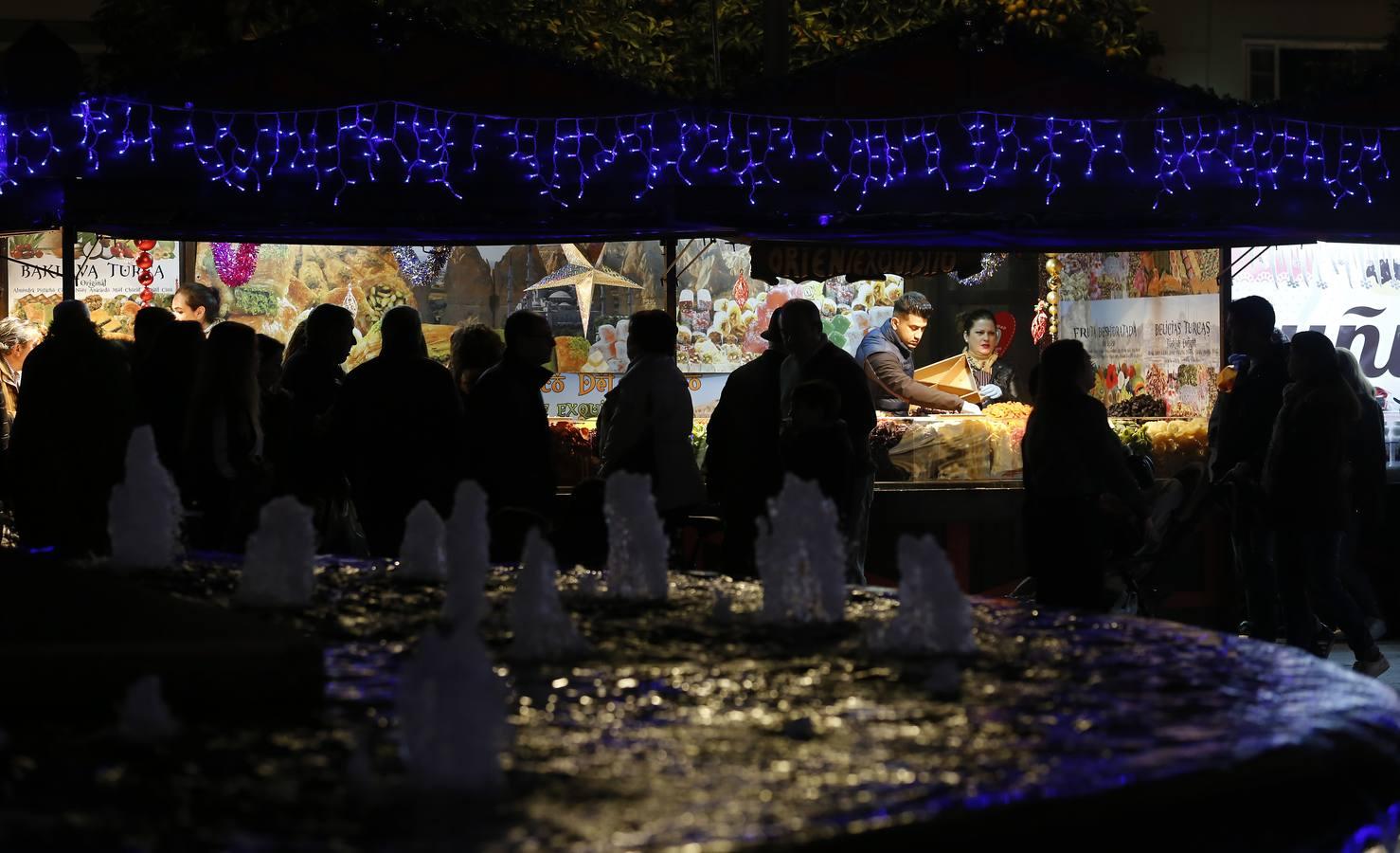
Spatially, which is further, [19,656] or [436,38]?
[436,38]

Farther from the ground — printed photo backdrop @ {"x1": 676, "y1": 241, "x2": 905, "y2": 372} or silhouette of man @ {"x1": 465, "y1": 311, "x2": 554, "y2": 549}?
printed photo backdrop @ {"x1": 676, "y1": 241, "x2": 905, "y2": 372}

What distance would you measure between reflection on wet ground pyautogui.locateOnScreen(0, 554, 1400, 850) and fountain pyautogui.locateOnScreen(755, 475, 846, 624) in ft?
0.85

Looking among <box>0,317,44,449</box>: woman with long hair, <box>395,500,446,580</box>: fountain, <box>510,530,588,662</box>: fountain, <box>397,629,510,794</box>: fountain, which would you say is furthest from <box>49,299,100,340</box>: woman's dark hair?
<box>397,629,510,794</box>: fountain

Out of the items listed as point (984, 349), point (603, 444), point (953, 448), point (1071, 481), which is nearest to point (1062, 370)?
point (1071, 481)

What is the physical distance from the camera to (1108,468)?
7.79m

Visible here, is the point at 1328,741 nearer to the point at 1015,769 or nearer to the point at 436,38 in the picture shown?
the point at 1015,769

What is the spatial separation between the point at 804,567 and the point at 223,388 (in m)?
4.48

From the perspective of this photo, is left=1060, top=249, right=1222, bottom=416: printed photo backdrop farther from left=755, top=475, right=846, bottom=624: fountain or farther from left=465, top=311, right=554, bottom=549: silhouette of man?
left=755, top=475, right=846, bottom=624: fountain

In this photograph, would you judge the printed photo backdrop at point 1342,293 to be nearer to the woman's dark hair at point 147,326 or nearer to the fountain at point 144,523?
the woman's dark hair at point 147,326

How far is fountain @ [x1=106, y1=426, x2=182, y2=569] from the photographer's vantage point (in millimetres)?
5445


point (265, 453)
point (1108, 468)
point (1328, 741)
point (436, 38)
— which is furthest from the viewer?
point (436, 38)

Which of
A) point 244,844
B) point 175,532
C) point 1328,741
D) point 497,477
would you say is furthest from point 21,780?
point 497,477

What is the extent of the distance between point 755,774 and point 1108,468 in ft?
17.9

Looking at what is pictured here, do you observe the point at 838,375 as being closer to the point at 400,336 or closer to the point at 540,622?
the point at 400,336
